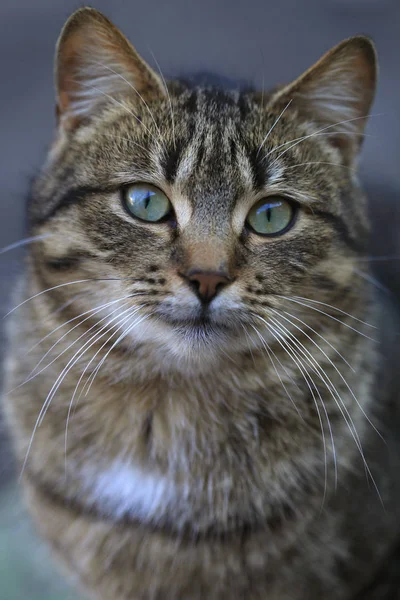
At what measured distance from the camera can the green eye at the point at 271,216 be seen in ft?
2.61

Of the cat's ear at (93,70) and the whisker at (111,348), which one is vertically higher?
the cat's ear at (93,70)

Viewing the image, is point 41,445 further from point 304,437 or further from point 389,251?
point 389,251

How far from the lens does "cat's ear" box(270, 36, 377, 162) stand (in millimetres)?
797

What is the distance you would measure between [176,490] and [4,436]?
0.36 meters

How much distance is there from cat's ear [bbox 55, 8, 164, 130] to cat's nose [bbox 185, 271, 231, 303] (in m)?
0.28

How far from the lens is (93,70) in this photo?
2.66 feet

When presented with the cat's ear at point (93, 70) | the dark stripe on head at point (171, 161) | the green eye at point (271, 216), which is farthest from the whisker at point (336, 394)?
the cat's ear at point (93, 70)

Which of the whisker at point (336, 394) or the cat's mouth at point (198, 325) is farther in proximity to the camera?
the whisker at point (336, 394)

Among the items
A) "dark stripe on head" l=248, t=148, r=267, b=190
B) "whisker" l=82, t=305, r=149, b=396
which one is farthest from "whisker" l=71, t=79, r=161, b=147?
"whisker" l=82, t=305, r=149, b=396

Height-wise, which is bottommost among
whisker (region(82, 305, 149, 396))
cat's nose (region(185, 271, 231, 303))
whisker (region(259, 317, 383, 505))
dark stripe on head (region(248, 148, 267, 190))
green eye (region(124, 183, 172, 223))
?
whisker (region(259, 317, 383, 505))

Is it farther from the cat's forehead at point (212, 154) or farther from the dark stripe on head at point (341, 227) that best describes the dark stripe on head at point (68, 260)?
the dark stripe on head at point (341, 227)

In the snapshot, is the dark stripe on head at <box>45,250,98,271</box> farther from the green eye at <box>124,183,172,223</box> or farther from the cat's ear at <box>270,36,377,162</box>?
the cat's ear at <box>270,36,377,162</box>

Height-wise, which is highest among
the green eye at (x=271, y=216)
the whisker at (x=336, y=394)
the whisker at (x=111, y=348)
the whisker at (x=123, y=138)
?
the whisker at (x=123, y=138)

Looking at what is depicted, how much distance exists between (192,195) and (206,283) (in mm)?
123
